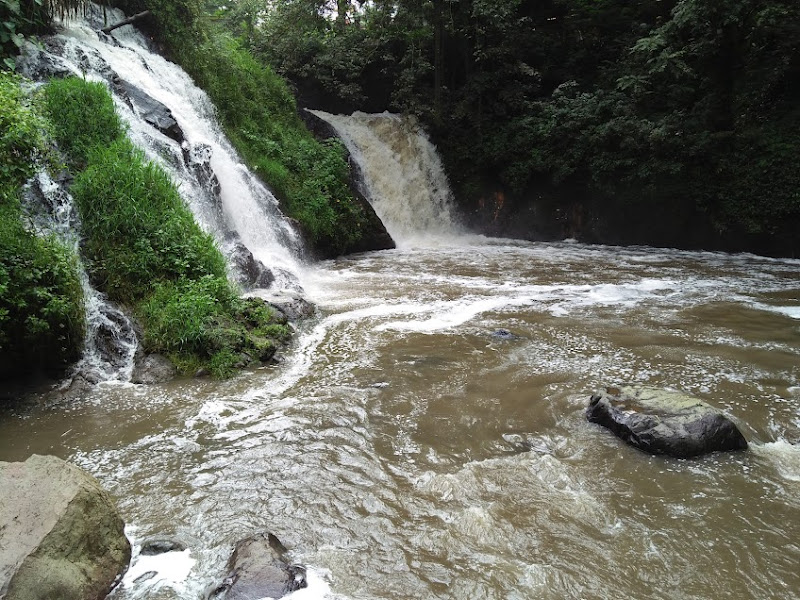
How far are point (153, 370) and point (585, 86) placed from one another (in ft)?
46.6

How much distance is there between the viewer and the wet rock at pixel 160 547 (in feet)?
Answer: 10.7

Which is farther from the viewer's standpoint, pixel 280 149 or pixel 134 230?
pixel 280 149

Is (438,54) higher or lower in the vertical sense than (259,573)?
higher

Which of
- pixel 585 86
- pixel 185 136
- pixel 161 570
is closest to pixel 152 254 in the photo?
pixel 185 136

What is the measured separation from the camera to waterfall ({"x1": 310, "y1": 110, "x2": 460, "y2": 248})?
15.5 m

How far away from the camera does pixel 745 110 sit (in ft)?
40.2

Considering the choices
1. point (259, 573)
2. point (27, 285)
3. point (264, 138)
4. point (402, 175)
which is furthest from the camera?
point (402, 175)

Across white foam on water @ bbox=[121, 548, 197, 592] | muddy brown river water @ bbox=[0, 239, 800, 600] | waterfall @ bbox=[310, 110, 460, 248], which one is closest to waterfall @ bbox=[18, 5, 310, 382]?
muddy brown river water @ bbox=[0, 239, 800, 600]

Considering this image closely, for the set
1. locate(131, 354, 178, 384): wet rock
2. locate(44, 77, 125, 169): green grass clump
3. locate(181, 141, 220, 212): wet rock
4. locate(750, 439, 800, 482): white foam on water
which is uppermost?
locate(44, 77, 125, 169): green grass clump

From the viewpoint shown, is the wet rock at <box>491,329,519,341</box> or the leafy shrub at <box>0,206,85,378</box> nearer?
the leafy shrub at <box>0,206,85,378</box>

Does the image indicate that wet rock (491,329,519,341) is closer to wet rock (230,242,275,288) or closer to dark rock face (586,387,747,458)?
dark rock face (586,387,747,458)

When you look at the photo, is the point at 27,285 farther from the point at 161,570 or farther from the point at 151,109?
the point at 151,109

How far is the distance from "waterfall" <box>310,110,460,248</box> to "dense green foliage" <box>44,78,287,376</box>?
8160 mm

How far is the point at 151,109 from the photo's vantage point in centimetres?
972
